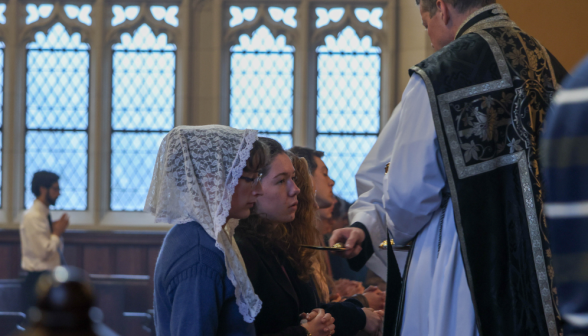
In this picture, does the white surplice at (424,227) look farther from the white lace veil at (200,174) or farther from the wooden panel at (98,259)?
the wooden panel at (98,259)

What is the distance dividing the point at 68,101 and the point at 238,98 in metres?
2.25

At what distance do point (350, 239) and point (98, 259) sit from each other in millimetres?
5596

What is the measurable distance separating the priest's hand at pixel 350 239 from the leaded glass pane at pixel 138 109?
5.53 m

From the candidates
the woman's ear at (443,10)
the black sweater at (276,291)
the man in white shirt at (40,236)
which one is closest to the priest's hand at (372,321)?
the black sweater at (276,291)

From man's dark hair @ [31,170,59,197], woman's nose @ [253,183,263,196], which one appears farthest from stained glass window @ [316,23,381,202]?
woman's nose @ [253,183,263,196]

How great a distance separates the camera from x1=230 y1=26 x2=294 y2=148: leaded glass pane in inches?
315

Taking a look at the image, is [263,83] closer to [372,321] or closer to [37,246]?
[37,246]

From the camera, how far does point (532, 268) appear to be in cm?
213

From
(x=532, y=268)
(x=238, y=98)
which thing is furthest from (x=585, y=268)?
(x=238, y=98)

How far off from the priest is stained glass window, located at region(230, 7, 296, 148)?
576 cm

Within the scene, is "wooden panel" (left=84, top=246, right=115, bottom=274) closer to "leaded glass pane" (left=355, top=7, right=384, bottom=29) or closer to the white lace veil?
"leaded glass pane" (left=355, top=7, right=384, bottom=29)

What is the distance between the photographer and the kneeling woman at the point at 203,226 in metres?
1.83

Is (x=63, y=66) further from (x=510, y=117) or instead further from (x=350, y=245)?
(x=510, y=117)

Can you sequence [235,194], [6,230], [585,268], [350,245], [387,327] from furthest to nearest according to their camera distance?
[6,230]
[350,245]
[387,327]
[235,194]
[585,268]
